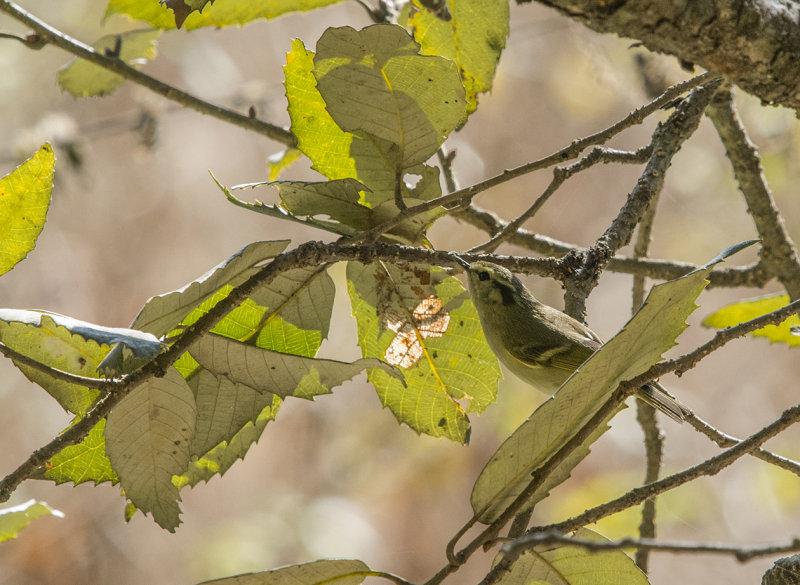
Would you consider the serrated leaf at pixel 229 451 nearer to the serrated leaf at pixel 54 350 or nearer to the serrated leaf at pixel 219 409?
the serrated leaf at pixel 219 409

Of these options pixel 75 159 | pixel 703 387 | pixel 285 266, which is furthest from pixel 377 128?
pixel 703 387

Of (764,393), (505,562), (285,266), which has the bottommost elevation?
(505,562)

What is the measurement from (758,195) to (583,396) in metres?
1.06

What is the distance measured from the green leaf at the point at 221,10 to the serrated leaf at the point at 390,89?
46 centimetres

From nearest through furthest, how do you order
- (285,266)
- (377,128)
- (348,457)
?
(285,266)
(377,128)
(348,457)

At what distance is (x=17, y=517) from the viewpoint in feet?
3.55

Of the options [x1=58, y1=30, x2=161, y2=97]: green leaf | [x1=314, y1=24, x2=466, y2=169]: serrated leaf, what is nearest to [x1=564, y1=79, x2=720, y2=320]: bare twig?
[x1=314, y1=24, x2=466, y2=169]: serrated leaf

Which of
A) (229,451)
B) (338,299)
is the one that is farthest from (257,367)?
(338,299)

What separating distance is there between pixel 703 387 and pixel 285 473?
251 centimetres

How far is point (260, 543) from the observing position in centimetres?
354

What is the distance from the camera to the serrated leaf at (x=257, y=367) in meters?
0.94

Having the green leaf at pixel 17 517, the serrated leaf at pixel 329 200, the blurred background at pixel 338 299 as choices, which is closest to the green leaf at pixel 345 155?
the serrated leaf at pixel 329 200

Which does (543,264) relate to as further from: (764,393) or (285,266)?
(764,393)

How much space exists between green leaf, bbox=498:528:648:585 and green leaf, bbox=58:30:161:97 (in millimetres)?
1443
